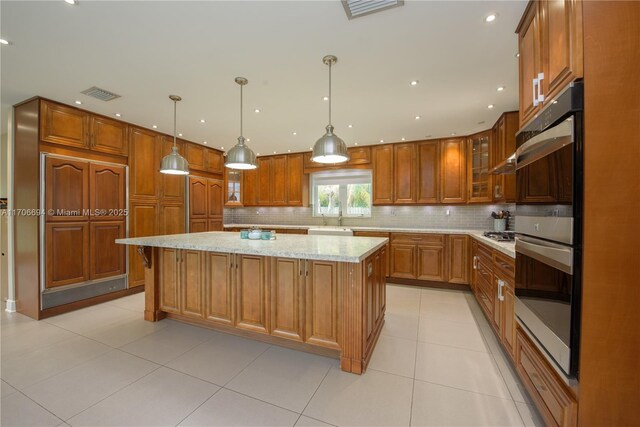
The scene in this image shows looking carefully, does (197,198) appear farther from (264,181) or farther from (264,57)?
(264,57)

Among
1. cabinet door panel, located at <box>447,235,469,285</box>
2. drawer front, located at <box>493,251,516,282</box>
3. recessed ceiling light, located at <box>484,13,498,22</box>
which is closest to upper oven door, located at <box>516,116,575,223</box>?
drawer front, located at <box>493,251,516,282</box>

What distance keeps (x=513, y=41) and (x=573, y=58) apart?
1.11 m

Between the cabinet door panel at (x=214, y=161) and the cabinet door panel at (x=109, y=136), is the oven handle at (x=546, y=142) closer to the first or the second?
the cabinet door panel at (x=109, y=136)

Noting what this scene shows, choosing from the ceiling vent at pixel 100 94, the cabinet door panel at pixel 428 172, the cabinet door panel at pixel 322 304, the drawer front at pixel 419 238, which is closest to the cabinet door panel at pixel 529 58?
the cabinet door panel at pixel 322 304

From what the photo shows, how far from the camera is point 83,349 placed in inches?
93.4

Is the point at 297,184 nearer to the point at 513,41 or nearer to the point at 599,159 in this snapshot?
the point at 513,41

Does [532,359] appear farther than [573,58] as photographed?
Yes

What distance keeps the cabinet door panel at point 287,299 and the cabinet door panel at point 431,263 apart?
2.86 meters

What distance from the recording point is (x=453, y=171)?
4.58 meters

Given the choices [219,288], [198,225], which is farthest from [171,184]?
[219,288]

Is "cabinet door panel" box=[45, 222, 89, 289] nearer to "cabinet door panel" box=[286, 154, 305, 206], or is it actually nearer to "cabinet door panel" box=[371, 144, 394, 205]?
"cabinet door panel" box=[286, 154, 305, 206]

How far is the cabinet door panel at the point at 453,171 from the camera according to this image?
452cm

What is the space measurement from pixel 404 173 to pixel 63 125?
503cm

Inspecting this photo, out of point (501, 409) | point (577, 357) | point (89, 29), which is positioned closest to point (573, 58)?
point (577, 357)
